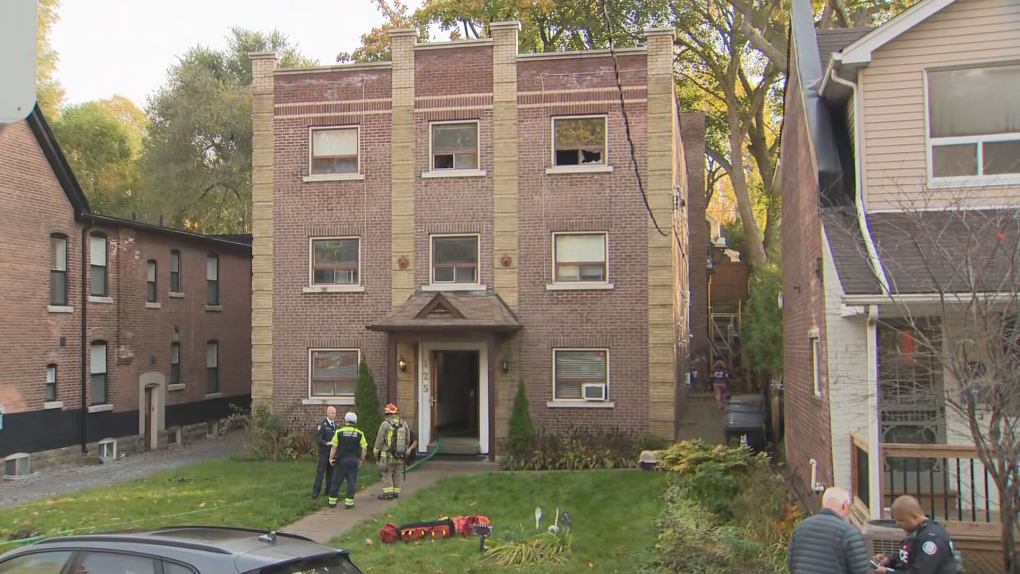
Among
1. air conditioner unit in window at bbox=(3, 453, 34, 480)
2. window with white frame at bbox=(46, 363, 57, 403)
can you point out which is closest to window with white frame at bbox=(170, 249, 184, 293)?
window with white frame at bbox=(46, 363, 57, 403)

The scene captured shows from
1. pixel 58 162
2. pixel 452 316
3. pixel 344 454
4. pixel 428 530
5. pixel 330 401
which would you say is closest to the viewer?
pixel 428 530

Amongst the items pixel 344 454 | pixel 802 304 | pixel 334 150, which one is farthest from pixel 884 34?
pixel 334 150

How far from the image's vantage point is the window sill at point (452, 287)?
20.6 meters

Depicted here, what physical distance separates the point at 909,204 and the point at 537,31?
2665 centimetres

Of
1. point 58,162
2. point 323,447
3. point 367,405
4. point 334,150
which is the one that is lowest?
point 323,447

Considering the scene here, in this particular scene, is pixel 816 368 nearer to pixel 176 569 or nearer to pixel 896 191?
pixel 896 191

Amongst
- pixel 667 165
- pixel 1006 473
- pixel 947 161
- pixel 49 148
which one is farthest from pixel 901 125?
pixel 49 148

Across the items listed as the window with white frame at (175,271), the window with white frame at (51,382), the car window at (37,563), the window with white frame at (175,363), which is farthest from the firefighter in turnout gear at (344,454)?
the window with white frame at (175,271)

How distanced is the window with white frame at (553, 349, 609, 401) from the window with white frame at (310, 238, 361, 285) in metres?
5.29

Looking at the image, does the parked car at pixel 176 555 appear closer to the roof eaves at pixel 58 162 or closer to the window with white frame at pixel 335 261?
the window with white frame at pixel 335 261

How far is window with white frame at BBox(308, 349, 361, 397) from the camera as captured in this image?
69.9 feet

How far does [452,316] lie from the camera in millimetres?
19641

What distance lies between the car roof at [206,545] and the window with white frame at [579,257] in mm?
14392

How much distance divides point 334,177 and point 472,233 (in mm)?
3636
